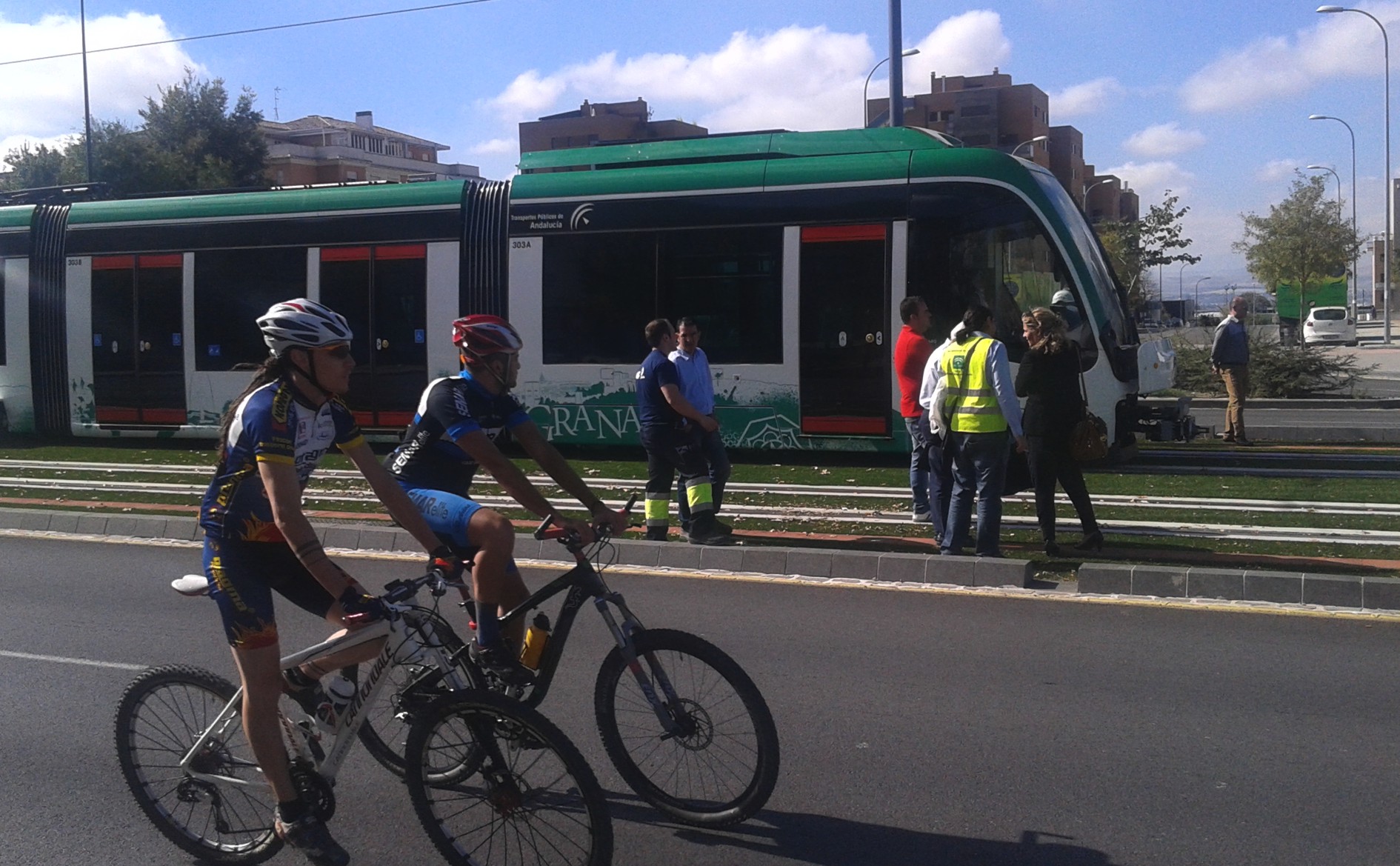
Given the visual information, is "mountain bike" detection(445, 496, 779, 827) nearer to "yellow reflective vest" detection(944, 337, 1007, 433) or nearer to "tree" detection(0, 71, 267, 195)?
"yellow reflective vest" detection(944, 337, 1007, 433)

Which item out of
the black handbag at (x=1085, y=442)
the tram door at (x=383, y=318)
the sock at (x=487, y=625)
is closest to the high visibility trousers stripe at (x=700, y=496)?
the black handbag at (x=1085, y=442)

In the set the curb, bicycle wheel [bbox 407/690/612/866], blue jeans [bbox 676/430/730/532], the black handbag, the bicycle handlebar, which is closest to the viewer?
bicycle wheel [bbox 407/690/612/866]

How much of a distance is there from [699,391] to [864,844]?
5.66 metres

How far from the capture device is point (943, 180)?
521 inches

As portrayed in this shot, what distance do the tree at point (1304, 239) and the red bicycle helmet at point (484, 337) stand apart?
46.0 m

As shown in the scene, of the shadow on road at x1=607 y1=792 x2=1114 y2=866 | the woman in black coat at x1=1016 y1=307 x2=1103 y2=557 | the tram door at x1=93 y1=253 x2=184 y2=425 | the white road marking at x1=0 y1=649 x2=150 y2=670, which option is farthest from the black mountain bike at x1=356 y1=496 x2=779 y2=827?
the tram door at x1=93 y1=253 x2=184 y2=425

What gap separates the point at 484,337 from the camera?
5.02m

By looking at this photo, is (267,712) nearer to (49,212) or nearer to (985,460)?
(985,460)

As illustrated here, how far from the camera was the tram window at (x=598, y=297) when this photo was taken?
14656 mm

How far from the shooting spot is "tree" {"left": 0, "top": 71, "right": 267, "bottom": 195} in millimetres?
47625

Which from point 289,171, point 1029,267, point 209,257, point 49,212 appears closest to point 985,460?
point 1029,267

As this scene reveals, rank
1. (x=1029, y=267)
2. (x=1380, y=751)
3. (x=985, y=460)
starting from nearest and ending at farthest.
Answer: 1. (x=1380, y=751)
2. (x=985, y=460)
3. (x=1029, y=267)

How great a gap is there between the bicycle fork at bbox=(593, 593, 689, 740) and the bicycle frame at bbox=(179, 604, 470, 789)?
0.59 metres

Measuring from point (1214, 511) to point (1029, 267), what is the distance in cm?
337
